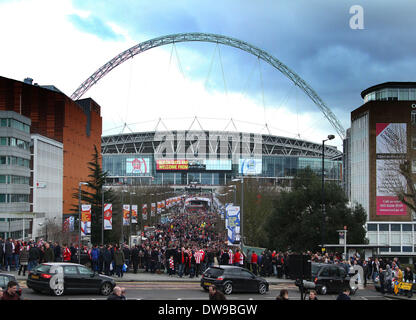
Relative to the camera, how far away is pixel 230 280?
22812mm

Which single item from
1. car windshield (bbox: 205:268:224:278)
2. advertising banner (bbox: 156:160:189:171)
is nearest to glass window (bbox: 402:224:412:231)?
car windshield (bbox: 205:268:224:278)

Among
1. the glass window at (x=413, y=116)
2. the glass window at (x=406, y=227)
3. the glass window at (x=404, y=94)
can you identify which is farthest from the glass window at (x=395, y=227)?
the glass window at (x=404, y=94)

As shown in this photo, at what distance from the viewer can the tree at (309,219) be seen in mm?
44094

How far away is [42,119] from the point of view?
300 ft

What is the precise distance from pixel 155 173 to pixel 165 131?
1701 centimetres

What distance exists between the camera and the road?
20.2 m

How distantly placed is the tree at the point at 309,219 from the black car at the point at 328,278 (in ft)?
61.5

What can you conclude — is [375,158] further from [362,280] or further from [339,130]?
[339,130]

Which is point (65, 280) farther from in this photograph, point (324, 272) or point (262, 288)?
point (324, 272)

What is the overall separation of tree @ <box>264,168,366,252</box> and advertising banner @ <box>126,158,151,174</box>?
463ft

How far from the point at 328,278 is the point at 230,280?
5.20 metres
